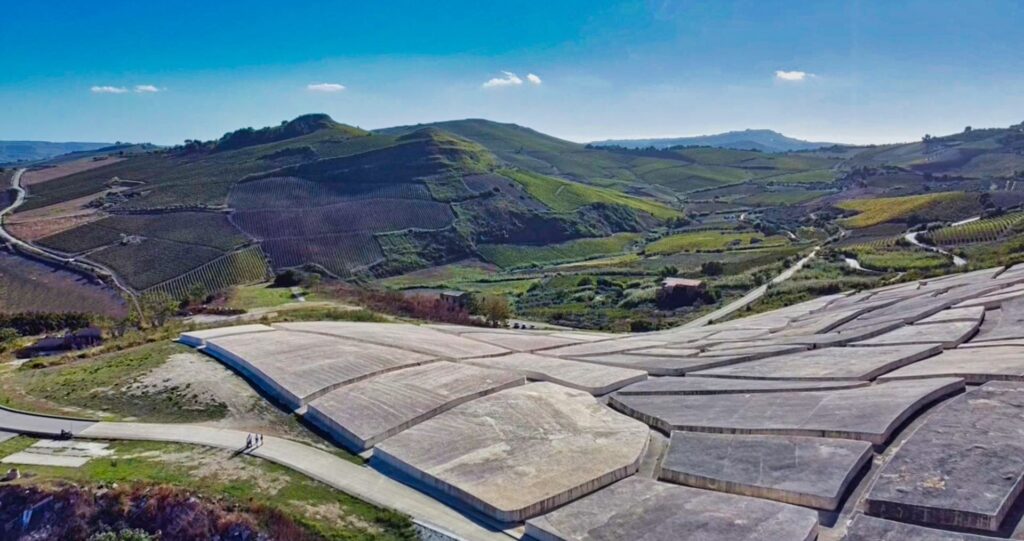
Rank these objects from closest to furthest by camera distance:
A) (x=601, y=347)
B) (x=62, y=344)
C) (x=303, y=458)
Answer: (x=303, y=458) < (x=601, y=347) < (x=62, y=344)

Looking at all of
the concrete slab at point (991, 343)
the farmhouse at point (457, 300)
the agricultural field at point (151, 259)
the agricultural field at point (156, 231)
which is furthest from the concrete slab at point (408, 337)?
the agricultural field at point (156, 231)

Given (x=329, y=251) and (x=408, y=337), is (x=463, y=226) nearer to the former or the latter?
(x=329, y=251)

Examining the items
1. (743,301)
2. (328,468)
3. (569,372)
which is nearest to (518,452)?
(328,468)

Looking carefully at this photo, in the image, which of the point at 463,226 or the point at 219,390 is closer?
the point at 219,390

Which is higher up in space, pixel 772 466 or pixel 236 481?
pixel 772 466

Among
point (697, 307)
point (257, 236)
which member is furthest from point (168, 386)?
point (257, 236)

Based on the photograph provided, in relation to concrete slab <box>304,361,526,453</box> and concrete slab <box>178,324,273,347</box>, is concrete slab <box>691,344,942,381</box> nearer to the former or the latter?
concrete slab <box>304,361,526,453</box>

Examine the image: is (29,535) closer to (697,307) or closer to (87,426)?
(87,426)
